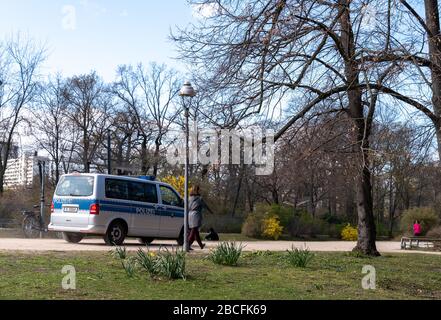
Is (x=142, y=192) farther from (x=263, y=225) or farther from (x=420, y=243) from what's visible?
(x=263, y=225)

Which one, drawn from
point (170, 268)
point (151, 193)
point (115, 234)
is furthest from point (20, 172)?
point (170, 268)

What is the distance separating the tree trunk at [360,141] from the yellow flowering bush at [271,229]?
18.4 meters

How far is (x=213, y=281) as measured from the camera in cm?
915

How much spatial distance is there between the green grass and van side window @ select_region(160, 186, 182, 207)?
5508mm

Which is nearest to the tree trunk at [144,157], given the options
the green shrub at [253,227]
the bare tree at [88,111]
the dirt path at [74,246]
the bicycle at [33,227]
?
the bare tree at [88,111]

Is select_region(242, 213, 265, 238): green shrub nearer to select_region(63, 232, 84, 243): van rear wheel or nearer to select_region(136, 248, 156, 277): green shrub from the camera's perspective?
select_region(63, 232, 84, 243): van rear wheel

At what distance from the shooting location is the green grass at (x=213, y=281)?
7891 mm

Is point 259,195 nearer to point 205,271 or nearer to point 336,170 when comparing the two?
point 336,170

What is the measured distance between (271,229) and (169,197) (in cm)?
1703

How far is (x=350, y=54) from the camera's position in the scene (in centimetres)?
1251

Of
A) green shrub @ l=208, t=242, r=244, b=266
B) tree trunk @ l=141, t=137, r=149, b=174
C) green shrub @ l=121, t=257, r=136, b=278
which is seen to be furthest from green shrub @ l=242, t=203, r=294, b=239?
green shrub @ l=121, t=257, r=136, b=278

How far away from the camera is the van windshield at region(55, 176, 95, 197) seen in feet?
54.2

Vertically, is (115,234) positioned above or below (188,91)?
below
